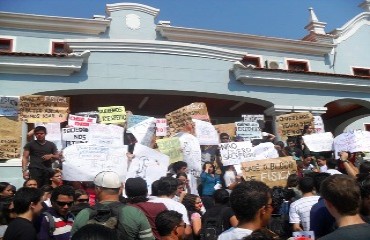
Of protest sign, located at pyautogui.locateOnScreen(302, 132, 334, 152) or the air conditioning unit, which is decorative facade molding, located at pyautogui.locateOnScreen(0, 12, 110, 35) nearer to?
the air conditioning unit

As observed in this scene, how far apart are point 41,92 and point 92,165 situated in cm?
385

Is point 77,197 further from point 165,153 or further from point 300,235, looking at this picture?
point 165,153

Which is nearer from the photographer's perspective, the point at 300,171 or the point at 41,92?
the point at 300,171

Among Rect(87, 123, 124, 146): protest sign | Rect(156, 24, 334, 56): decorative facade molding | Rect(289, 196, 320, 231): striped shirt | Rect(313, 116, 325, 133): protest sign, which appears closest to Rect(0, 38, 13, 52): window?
Rect(156, 24, 334, 56): decorative facade molding

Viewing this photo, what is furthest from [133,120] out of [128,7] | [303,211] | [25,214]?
[128,7]

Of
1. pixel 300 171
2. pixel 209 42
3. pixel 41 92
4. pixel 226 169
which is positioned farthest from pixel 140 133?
pixel 209 42

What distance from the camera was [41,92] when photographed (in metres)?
10.5

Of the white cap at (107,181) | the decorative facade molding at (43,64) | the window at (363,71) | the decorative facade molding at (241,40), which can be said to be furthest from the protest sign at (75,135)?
the window at (363,71)

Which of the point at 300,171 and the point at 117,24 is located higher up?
the point at 117,24

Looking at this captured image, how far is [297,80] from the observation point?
12797mm

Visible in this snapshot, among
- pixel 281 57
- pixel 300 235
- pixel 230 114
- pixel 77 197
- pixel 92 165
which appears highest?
pixel 281 57

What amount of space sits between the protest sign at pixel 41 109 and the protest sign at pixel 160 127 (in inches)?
86.3

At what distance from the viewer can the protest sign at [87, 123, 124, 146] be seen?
326 inches

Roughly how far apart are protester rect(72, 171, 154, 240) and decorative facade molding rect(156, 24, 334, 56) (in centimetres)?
1231
